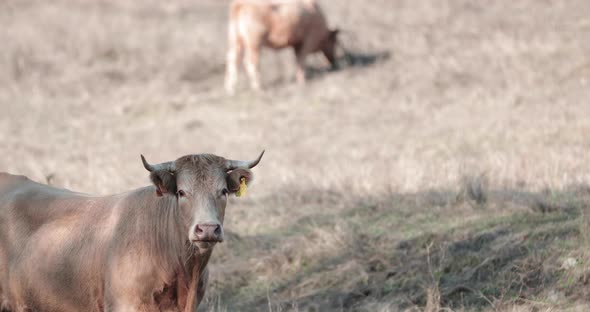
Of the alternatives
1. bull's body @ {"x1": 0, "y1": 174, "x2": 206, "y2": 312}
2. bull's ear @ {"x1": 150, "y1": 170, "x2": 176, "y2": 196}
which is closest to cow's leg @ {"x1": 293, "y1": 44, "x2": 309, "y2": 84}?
bull's body @ {"x1": 0, "y1": 174, "x2": 206, "y2": 312}

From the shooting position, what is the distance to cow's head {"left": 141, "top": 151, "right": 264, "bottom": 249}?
618 cm

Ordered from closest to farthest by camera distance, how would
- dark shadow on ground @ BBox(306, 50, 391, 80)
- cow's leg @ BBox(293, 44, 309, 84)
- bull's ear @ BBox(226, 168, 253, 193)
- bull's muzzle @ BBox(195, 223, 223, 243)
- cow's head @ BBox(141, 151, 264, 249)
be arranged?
bull's muzzle @ BBox(195, 223, 223, 243) → cow's head @ BBox(141, 151, 264, 249) → bull's ear @ BBox(226, 168, 253, 193) → cow's leg @ BBox(293, 44, 309, 84) → dark shadow on ground @ BBox(306, 50, 391, 80)

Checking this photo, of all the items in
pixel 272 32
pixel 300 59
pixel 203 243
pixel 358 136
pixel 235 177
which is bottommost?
pixel 358 136

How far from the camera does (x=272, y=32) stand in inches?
869

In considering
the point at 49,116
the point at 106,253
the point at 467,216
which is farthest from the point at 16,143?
the point at 106,253

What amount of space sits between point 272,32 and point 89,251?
1560 centimetres

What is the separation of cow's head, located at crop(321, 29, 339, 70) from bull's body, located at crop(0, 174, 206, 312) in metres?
15.4

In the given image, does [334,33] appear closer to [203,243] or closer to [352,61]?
[352,61]

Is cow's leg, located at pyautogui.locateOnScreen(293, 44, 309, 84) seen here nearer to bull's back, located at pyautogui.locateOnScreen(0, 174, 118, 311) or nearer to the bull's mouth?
bull's back, located at pyautogui.locateOnScreen(0, 174, 118, 311)

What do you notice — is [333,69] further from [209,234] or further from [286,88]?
[209,234]

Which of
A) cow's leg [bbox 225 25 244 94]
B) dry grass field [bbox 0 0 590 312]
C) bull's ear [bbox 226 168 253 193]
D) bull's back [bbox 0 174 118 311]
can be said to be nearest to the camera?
bull's ear [bbox 226 168 253 193]

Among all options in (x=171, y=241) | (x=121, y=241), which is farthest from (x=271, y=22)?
(x=171, y=241)

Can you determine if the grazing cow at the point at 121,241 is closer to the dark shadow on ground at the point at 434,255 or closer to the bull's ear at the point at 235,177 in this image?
the bull's ear at the point at 235,177

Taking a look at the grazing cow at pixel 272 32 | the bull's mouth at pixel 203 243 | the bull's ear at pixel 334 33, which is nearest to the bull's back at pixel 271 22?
the grazing cow at pixel 272 32
